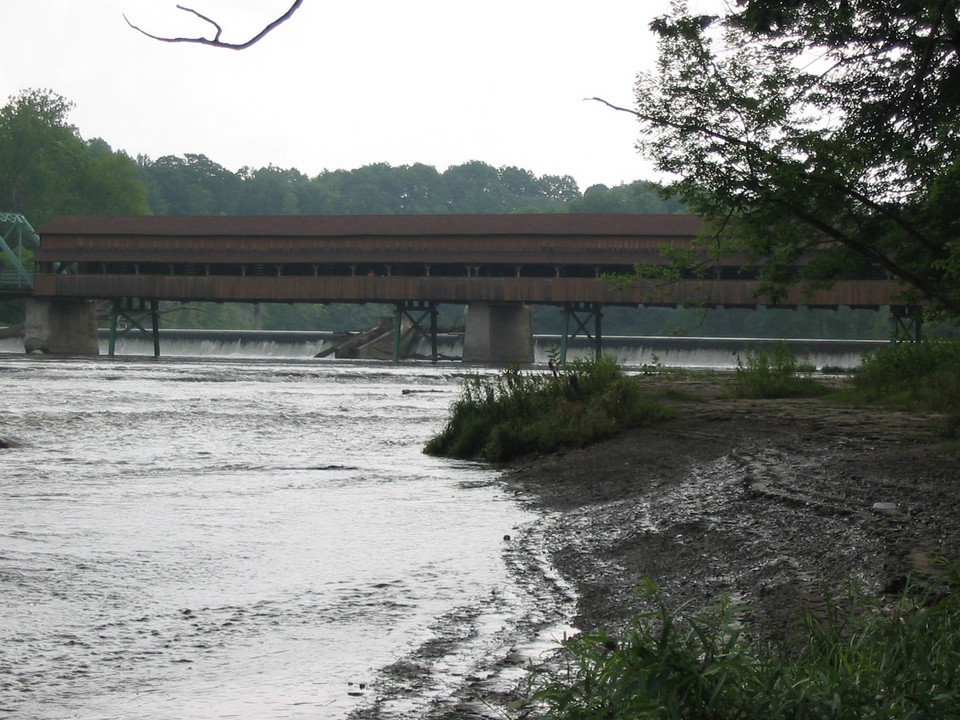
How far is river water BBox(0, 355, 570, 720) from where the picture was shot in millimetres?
4211

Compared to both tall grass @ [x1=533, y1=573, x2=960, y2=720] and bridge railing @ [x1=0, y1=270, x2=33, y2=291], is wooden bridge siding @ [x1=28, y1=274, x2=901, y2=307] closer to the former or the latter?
bridge railing @ [x1=0, y1=270, x2=33, y2=291]

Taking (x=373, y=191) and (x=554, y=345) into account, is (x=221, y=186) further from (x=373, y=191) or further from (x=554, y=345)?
(x=554, y=345)

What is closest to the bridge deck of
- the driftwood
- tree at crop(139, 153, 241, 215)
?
the driftwood

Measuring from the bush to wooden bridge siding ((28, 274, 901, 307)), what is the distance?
23.6m

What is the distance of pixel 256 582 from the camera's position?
6.02 metres

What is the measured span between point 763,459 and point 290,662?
5429 millimetres

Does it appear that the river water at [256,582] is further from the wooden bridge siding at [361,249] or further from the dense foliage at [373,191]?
the dense foliage at [373,191]

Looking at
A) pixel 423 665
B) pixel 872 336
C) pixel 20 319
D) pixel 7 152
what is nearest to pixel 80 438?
pixel 423 665

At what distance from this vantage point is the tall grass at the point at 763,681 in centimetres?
297

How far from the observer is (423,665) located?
448 centimetres

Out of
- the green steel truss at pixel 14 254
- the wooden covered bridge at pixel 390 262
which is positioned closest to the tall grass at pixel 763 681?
the wooden covered bridge at pixel 390 262

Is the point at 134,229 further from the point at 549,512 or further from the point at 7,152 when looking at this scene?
the point at 549,512

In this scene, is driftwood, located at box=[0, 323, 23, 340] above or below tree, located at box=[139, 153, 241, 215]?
below

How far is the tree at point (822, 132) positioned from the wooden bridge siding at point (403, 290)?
26.0m
